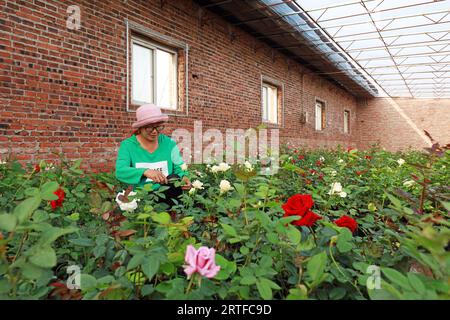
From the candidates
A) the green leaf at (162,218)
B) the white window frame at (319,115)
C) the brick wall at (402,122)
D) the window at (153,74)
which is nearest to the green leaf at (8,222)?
the green leaf at (162,218)

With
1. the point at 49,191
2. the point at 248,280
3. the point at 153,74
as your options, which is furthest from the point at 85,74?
the point at 248,280

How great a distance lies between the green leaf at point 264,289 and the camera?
25.2 inches

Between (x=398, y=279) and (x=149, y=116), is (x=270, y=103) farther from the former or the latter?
(x=398, y=279)

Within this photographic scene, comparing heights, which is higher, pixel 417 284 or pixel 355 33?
pixel 355 33

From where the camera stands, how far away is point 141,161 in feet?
8.89

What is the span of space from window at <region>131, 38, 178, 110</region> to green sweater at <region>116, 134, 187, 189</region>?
268cm

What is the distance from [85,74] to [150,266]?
4.40 meters

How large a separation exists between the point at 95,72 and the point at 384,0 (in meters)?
6.15

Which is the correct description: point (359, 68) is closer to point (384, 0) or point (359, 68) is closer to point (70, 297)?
point (384, 0)

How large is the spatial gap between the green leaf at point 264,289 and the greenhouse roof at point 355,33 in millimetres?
6622

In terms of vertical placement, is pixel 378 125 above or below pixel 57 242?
above

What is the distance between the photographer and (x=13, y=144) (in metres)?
3.70
